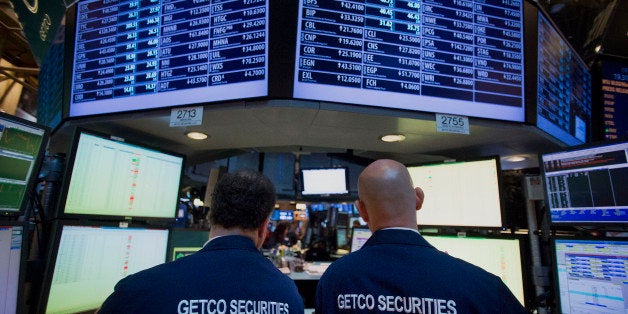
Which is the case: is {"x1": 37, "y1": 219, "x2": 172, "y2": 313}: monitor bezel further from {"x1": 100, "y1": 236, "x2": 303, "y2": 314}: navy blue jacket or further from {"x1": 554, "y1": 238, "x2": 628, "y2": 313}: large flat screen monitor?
{"x1": 554, "y1": 238, "x2": 628, "y2": 313}: large flat screen monitor

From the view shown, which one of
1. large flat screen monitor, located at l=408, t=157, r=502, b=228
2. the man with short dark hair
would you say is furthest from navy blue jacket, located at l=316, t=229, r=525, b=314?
large flat screen monitor, located at l=408, t=157, r=502, b=228

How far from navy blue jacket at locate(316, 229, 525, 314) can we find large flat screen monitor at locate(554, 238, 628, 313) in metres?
0.93

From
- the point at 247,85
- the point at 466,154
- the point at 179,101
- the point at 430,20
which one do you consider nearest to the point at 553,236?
the point at 466,154

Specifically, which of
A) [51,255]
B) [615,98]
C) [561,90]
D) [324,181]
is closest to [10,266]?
[51,255]

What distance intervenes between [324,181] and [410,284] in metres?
3.81

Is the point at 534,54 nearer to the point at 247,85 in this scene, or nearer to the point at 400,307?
the point at 247,85

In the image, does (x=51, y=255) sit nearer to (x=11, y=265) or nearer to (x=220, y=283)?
(x=11, y=265)

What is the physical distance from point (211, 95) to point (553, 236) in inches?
74.6

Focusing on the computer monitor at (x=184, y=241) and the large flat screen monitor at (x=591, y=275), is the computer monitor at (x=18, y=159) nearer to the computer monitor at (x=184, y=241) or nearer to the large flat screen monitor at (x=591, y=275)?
the computer monitor at (x=184, y=241)

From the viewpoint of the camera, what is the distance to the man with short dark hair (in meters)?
0.89

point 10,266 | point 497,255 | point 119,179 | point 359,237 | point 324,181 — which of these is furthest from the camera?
point 324,181

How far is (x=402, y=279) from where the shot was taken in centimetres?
97

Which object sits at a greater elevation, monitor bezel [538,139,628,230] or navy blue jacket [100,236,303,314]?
monitor bezel [538,139,628,230]

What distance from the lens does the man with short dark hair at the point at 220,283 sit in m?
0.89
